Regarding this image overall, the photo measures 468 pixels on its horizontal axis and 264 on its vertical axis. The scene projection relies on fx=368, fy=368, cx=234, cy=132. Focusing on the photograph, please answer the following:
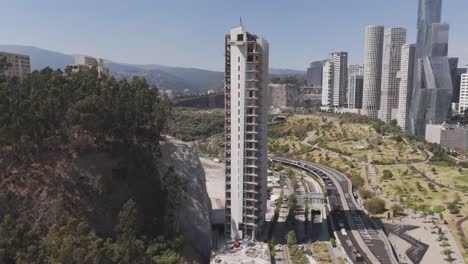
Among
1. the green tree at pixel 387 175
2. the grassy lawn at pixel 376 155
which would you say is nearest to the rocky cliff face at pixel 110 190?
the grassy lawn at pixel 376 155

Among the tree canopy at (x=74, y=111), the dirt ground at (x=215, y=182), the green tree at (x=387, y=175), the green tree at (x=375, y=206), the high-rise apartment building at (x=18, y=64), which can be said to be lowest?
the dirt ground at (x=215, y=182)

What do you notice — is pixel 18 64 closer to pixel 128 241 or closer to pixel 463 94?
pixel 128 241

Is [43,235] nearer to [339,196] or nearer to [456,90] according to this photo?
[339,196]

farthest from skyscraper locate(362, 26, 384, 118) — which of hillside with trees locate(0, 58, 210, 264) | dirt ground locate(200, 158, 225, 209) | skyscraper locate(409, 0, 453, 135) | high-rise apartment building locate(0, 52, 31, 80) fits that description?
hillside with trees locate(0, 58, 210, 264)

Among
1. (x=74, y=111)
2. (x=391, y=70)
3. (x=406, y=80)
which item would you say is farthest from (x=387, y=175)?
(x=391, y=70)

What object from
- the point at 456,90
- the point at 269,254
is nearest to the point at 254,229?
the point at 269,254

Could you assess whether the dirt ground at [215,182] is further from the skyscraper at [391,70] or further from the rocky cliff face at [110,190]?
the skyscraper at [391,70]
